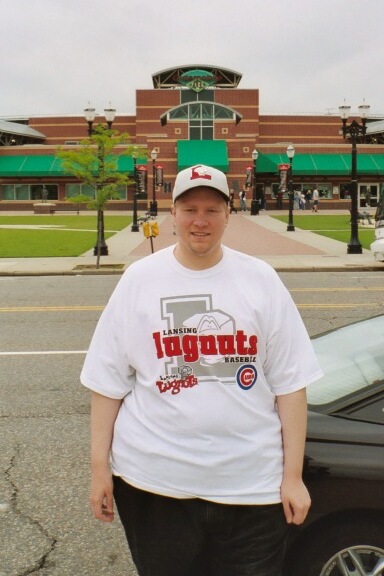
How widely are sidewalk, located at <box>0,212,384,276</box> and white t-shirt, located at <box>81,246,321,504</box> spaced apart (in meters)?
16.5

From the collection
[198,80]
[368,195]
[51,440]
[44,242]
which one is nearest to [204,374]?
[51,440]

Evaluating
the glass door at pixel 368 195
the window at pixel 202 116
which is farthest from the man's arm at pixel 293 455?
the glass door at pixel 368 195

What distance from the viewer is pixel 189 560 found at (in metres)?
2.29

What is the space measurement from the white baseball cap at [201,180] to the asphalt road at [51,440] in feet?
7.26

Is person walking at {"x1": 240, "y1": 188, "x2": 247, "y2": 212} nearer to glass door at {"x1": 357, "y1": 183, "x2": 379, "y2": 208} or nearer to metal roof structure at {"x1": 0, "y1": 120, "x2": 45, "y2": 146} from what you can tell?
Answer: glass door at {"x1": 357, "y1": 183, "x2": 379, "y2": 208}

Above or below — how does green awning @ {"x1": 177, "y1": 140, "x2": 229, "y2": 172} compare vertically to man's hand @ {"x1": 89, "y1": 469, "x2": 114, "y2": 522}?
above

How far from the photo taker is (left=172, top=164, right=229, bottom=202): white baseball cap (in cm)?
232

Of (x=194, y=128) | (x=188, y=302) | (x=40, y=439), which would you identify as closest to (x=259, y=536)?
(x=188, y=302)

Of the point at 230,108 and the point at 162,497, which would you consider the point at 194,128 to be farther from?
the point at 162,497

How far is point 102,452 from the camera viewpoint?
235 centimetres

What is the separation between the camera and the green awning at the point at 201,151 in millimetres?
62344

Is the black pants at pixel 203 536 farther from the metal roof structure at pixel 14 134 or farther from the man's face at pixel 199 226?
the metal roof structure at pixel 14 134

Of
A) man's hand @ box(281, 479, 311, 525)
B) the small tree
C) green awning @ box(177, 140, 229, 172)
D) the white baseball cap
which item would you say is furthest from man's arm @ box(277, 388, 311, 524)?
green awning @ box(177, 140, 229, 172)

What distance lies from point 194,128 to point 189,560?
205 feet
